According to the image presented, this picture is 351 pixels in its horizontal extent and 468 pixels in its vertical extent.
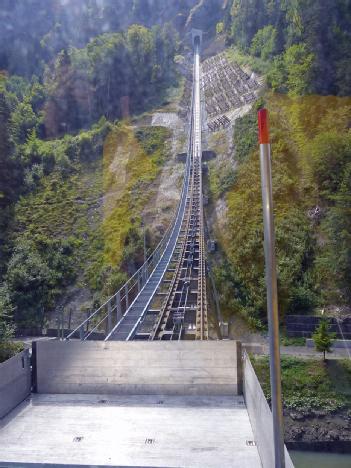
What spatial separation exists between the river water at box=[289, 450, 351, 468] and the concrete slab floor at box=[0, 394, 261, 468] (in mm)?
4323

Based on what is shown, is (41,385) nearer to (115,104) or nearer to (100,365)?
(100,365)

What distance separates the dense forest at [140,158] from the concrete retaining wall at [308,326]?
375mm

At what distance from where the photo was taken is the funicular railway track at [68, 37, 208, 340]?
7598 mm

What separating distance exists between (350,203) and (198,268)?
410 cm

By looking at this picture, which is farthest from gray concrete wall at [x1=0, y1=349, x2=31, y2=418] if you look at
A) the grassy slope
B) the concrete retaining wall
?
the concrete retaining wall

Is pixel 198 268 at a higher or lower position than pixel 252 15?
lower

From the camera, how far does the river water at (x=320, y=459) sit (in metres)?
7.44

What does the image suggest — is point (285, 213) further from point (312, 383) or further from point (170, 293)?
point (312, 383)

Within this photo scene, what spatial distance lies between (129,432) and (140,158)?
647 inches

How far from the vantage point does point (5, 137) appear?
17922 millimetres

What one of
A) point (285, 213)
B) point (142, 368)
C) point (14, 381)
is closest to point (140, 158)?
point (285, 213)

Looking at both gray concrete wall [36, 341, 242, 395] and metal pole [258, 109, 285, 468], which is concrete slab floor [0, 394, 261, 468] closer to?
gray concrete wall [36, 341, 242, 395]

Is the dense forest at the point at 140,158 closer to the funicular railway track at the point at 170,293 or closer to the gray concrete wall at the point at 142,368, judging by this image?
the funicular railway track at the point at 170,293

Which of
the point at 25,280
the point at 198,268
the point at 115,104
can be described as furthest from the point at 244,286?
the point at 115,104
